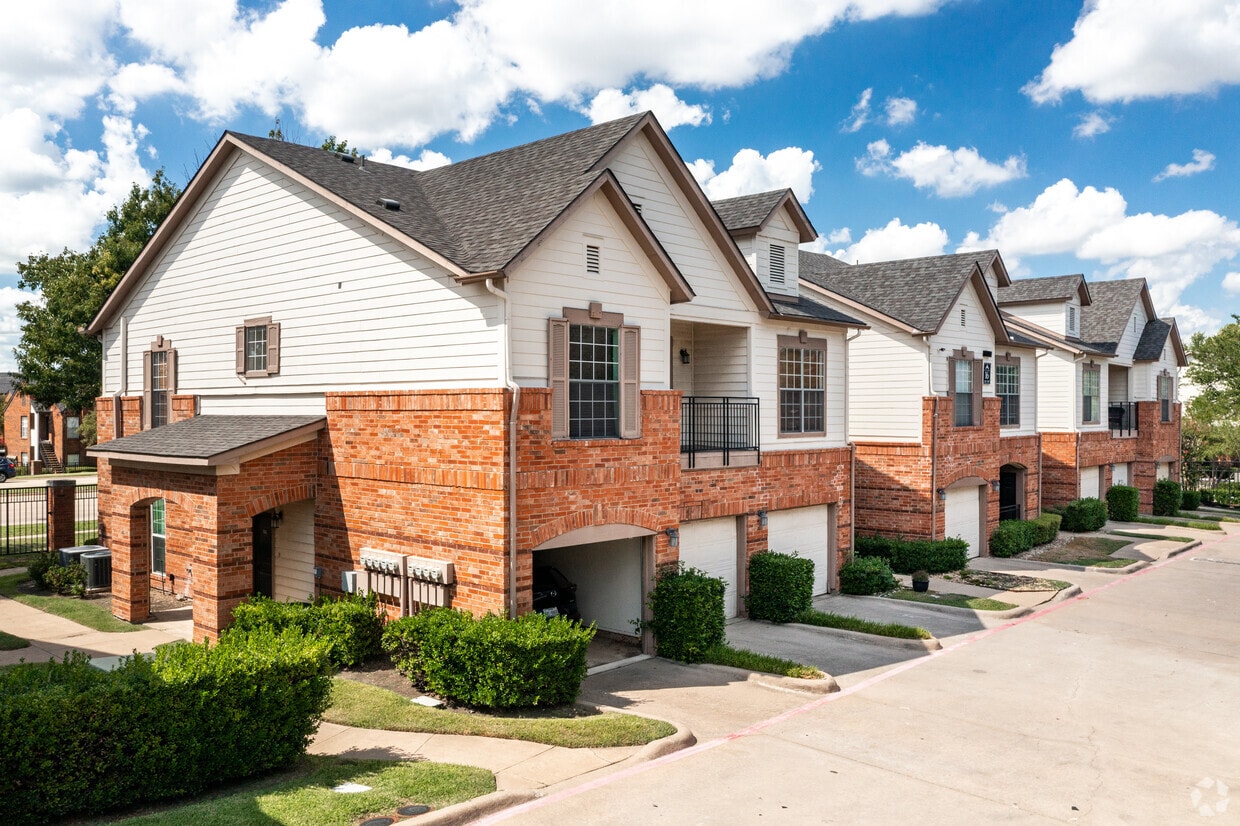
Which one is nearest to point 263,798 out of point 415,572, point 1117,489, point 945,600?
point 415,572

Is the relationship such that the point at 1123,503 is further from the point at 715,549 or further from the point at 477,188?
the point at 477,188

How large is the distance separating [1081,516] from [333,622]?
2781 cm

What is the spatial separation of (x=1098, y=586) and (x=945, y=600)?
17.9 ft

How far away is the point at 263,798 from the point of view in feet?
26.6

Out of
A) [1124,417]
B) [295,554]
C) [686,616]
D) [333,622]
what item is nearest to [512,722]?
[333,622]

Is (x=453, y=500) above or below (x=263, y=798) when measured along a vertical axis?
above

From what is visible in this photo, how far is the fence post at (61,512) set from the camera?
21609 millimetres

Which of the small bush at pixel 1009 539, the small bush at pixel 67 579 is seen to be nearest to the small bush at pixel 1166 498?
the small bush at pixel 1009 539

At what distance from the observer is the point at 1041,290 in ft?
114

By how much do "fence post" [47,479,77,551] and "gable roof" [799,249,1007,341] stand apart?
66.1 feet

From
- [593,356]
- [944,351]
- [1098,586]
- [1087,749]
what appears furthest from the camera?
[944,351]

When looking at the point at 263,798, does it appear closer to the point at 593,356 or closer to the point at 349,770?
the point at 349,770

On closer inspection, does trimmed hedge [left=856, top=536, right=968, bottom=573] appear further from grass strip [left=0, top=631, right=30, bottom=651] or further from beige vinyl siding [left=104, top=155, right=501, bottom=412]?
grass strip [left=0, top=631, right=30, bottom=651]

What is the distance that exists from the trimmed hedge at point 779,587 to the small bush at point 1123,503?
23485 millimetres
